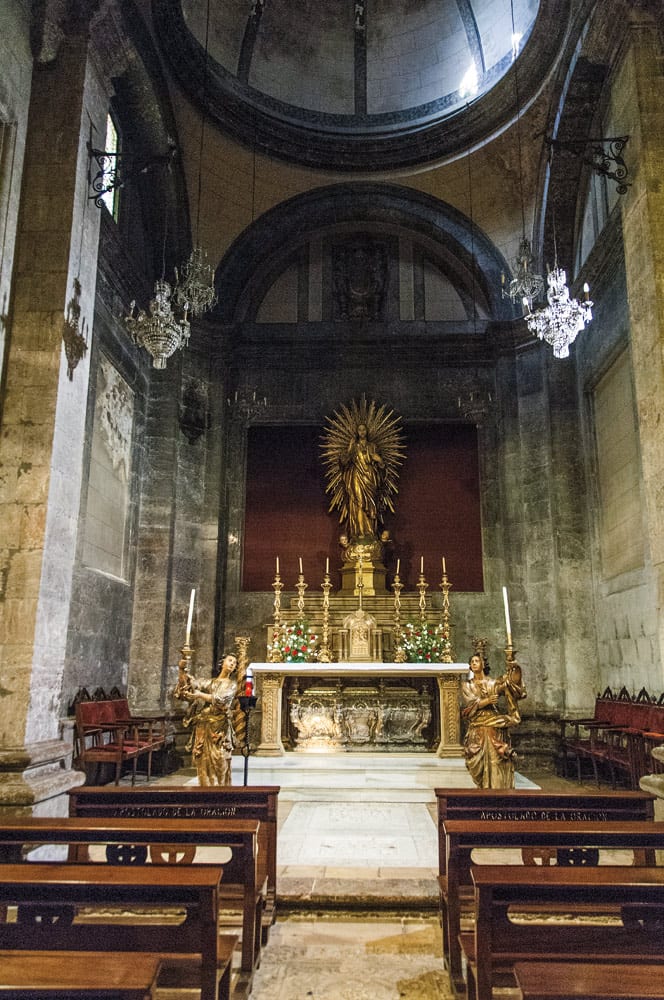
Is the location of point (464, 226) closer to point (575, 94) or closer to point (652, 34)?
point (575, 94)

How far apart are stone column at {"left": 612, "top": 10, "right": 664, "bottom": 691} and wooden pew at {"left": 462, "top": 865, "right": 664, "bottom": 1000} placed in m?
3.37

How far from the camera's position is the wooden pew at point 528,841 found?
135 inches

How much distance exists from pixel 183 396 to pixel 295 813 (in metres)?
6.73

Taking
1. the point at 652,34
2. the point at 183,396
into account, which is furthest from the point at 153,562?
the point at 652,34

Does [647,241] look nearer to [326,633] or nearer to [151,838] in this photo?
[151,838]

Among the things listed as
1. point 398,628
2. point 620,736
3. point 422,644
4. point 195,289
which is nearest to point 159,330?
point 195,289

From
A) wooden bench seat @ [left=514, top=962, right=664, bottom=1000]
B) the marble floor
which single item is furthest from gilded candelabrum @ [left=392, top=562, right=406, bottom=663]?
wooden bench seat @ [left=514, top=962, right=664, bottom=1000]

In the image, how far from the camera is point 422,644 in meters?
10.7

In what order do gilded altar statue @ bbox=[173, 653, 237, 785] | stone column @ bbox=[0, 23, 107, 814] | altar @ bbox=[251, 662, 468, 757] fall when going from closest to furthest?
stone column @ bbox=[0, 23, 107, 814] → gilded altar statue @ bbox=[173, 653, 237, 785] → altar @ bbox=[251, 662, 468, 757]

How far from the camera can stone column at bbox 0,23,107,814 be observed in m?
5.67

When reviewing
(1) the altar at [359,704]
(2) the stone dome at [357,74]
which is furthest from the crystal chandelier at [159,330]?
(2) the stone dome at [357,74]

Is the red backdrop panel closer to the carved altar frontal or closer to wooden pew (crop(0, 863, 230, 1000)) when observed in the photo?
the carved altar frontal

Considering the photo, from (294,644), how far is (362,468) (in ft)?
10.3

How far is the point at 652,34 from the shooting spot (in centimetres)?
695
